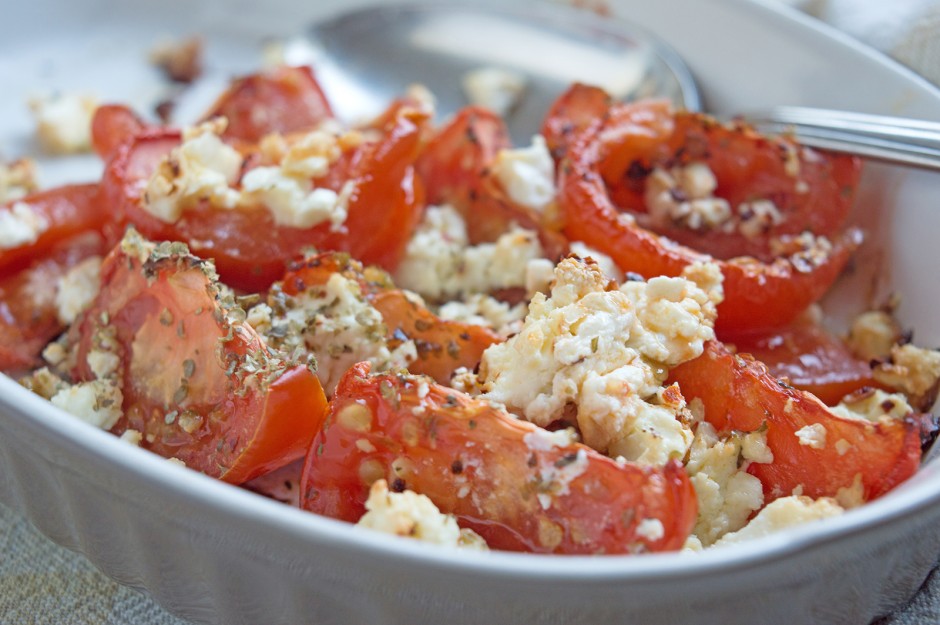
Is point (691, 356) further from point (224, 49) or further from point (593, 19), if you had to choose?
point (224, 49)

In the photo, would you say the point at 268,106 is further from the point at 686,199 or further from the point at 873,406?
the point at 873,406

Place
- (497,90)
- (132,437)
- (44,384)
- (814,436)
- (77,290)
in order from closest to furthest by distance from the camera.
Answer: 1. (814,436)
2. (132,437)
3. (44,384)
4. (77,290)
5. (497,90)

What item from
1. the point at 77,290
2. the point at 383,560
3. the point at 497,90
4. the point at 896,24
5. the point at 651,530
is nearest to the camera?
the point at 383,560

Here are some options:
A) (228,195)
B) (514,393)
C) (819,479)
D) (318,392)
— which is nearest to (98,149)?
(228,195)

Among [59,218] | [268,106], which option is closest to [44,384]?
[59,218]

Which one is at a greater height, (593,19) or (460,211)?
(593,19)

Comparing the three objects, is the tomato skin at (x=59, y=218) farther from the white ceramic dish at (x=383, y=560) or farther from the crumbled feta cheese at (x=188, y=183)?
the white ceramic dish at (x=383, y=560)
